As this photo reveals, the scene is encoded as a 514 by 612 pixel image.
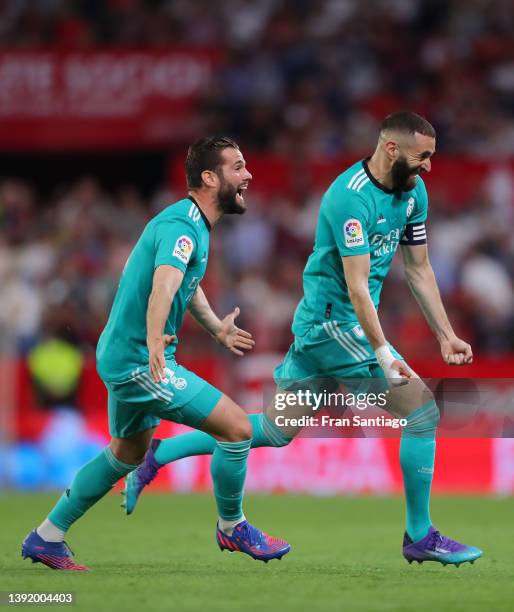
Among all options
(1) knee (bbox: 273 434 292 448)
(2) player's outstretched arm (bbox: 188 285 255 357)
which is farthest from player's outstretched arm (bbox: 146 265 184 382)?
(1) knee (bbox: 273 434 292 448)

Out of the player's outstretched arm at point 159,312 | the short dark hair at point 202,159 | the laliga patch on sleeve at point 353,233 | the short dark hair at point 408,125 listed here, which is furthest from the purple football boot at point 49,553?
the short dark hair at point 408,125

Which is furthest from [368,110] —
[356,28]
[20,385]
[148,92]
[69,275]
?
[20,385]

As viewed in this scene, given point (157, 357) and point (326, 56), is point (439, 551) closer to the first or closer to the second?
point (157, 357)

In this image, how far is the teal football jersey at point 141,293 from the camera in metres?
6.89

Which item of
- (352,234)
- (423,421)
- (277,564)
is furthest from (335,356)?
(277,564)

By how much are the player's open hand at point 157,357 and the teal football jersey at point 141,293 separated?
1.20 ft

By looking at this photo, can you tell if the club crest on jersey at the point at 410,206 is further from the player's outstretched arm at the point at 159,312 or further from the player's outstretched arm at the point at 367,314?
the player's outstretched arm at the point at 159,312

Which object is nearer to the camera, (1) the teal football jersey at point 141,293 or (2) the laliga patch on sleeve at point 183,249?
(2) the laliga patch on sleeve at point 183,249

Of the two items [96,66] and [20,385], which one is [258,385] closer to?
[20,385]

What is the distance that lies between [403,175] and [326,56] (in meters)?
10.1

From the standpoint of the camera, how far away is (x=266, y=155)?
16578 millimetres

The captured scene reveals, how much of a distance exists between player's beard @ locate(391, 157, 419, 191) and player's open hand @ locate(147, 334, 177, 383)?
1634 millimetres

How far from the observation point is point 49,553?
7055mm

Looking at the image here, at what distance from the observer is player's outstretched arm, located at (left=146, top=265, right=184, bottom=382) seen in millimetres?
6520
